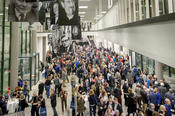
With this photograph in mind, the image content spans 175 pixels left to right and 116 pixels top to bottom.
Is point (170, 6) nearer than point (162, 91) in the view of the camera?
Yes

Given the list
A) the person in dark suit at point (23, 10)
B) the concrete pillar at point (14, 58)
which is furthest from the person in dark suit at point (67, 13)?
the concrete pillar at point (14, 58)

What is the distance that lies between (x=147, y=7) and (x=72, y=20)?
11.9 feet

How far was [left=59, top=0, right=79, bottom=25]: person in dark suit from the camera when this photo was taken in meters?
8.86

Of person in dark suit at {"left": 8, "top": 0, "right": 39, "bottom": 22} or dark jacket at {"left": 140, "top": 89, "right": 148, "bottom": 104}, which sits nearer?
person in dark suit at {"left": 8, "top": 0, "right": 39, "bottom": 22}

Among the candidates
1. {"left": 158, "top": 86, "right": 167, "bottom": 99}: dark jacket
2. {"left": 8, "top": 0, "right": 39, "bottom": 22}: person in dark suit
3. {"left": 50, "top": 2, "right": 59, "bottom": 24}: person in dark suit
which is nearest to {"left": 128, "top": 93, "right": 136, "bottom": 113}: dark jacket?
{"left": 158, "top": 86, "right": 167, "bottom": 99}: dark jacket

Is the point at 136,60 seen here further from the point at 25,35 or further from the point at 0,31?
the point at 0,31

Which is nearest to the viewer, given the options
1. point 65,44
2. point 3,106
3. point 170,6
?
point 170,6

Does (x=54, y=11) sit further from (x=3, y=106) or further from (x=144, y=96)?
(x=144, y=96)

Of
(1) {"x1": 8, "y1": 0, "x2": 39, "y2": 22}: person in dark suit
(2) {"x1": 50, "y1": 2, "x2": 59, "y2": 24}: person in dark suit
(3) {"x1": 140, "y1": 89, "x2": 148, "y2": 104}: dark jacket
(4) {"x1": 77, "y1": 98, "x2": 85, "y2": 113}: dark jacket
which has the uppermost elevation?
(2) {"x1": 50, "y1": 2, "x2": 59, "y2": 24}: person in dark suit

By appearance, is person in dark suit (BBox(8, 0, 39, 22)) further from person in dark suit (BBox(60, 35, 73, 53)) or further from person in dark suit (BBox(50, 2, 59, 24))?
person in dark suit (BBox(60, 35, 73, 53))

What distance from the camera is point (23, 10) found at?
7.62 metres

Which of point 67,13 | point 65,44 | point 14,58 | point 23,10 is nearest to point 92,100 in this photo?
point 67,13

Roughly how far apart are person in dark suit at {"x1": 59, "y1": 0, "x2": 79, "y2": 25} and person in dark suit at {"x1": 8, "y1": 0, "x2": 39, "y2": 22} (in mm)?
1456

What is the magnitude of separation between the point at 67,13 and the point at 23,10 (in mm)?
2209
